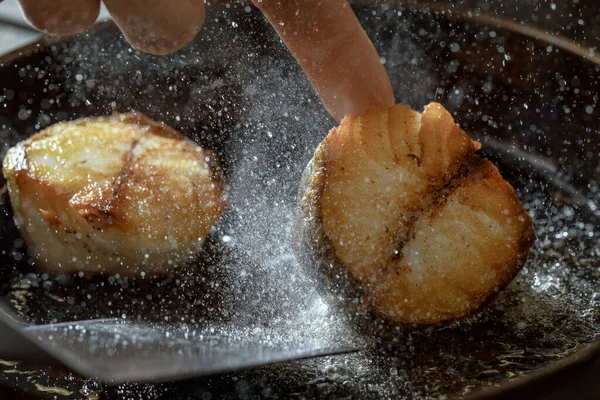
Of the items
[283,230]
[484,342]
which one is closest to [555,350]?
[484,342]

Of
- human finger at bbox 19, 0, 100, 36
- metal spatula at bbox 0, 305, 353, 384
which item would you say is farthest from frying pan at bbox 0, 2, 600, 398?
human finger at bbox 19, 0, 100, 36

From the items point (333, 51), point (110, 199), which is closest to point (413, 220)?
point (333, 51)

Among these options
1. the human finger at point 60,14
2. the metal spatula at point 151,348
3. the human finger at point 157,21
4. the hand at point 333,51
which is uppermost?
the hand at point 333,51

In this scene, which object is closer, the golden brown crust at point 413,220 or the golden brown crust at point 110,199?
the golden brown crust at point 413,220

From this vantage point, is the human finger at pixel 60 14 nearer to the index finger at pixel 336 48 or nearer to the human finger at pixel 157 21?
the human finger at pixel 157 21

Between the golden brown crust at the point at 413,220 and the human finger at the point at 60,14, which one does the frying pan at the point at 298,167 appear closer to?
the golden brown crust at the point at 413,220

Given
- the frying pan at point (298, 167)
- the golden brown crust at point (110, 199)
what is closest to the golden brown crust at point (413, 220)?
the frying pan at point (298, 167)

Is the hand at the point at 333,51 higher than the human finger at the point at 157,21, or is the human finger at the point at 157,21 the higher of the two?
the hand at the point at 333,51

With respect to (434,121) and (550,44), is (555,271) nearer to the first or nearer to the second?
(434,121)
